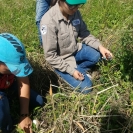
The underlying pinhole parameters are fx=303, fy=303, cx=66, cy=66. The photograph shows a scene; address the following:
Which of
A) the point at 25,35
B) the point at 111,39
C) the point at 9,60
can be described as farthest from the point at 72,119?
the point at 25,35

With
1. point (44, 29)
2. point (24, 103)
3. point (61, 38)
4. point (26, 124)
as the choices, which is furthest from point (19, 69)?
point (61, 38)

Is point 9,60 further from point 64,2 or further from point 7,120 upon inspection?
point 64,2

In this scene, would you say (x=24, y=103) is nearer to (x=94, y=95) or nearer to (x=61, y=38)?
(x=94, y=95)

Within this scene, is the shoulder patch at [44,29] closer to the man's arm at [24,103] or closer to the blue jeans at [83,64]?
the blue jeans at [83,64]

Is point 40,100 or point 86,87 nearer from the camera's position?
point 40,100

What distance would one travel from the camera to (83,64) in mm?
3438

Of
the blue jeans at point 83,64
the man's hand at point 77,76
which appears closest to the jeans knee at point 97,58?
the blue jeans at point 83,64

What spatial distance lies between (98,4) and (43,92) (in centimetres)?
202

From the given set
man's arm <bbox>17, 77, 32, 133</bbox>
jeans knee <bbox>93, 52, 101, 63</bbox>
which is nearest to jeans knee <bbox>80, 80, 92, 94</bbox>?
jeans knee <bbox>93, 52, 101, 63</bbox>

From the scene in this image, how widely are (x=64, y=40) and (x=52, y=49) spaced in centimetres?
17

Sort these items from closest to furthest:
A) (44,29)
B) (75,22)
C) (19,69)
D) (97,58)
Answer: (19,69) < (44,29) < (75,22) < (97,58)

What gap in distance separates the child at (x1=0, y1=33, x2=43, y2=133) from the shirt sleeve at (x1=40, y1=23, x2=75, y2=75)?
413 millimetres

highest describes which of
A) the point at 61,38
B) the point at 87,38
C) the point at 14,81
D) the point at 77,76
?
the point at 61,38

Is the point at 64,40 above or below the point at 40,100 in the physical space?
above
